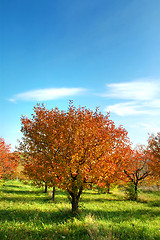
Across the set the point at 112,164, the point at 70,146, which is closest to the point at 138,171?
the point at 112,164

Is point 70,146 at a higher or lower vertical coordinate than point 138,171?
higher

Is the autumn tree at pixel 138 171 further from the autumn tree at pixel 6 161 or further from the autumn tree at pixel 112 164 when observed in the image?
the autumn tree at pixel 6 161

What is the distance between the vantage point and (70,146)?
11.5 meters

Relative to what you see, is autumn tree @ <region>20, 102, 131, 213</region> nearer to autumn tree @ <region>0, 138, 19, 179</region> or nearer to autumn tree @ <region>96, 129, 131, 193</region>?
autumn tree @ <region>96, 129, 131, 193</region>

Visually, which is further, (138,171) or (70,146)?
(138,171)

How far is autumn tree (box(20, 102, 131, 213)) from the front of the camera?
11368mm

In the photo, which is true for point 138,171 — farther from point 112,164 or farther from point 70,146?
point 70,146

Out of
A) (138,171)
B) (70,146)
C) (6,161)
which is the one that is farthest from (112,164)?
(6,161)

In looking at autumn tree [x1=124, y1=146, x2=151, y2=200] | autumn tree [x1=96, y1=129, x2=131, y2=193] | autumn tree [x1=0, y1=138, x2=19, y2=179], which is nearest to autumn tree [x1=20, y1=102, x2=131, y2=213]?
autumn tree [x1=96, y1=129, x2=131, y2=193]

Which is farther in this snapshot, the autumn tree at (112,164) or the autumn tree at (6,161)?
the autumn tree at (6,161)

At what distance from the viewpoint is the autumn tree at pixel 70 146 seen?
448 inches

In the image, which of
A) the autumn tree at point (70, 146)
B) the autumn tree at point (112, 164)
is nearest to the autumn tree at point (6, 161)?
the autumn tree at point (70, 146)

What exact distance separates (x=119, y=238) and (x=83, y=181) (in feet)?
15.0

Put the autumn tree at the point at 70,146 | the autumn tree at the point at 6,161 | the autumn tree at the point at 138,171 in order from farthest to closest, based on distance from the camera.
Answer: the autumn tree at the point at 6,161 < the autumn tree at the point at 138,171 < the autumn tree at the point at 70,146
